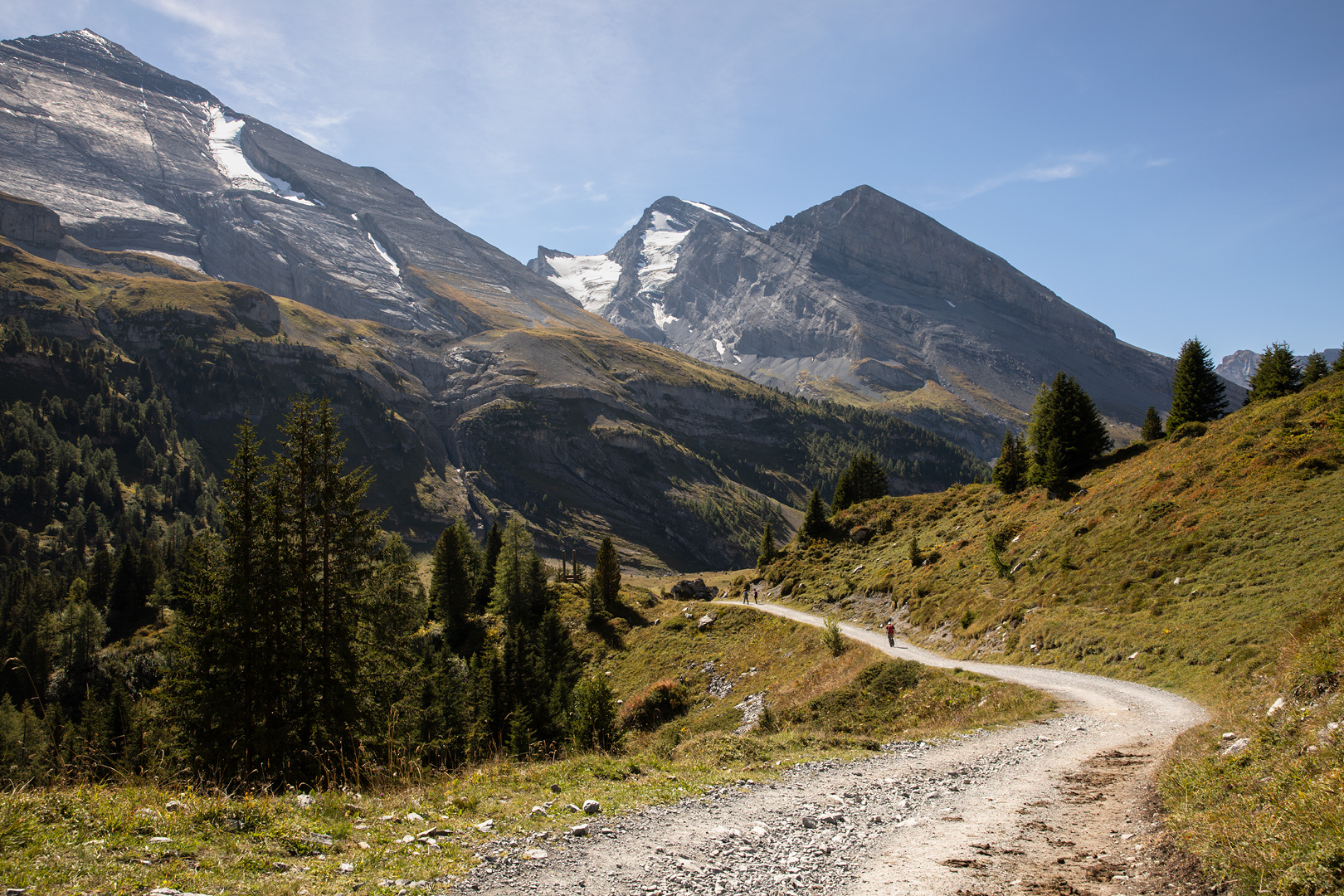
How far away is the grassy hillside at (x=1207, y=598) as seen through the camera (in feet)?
24.4

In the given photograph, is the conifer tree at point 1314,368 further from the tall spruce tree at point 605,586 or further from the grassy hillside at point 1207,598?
the tall spruce tree at point 605,586

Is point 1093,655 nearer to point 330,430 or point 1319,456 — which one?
point 1319,456

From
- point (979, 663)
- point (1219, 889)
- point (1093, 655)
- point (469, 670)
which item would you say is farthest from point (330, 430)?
point (469, 670)

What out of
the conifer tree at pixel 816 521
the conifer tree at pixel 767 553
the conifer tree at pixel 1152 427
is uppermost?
the conifer tree at pixel 1152 427

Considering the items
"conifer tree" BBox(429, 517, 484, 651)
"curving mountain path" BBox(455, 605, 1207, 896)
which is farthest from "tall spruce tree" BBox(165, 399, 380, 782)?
"conifer tree" BBox(429, 517, 484, 651)

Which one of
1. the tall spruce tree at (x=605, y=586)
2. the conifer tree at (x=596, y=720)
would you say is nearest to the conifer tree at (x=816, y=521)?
the tall spruce tree at (x=605, y=586)

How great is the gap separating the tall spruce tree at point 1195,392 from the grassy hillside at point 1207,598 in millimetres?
6574

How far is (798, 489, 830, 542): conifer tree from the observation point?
6400 centimetres

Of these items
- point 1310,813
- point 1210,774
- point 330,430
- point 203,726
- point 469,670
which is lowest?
point 469,670

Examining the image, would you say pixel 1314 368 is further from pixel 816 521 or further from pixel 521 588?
pixel 521 588

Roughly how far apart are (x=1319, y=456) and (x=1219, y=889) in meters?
32.3

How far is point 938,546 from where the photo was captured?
46.2 meters

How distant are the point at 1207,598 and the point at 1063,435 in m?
28.0

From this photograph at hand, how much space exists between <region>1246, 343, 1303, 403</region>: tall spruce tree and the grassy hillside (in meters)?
9.41
